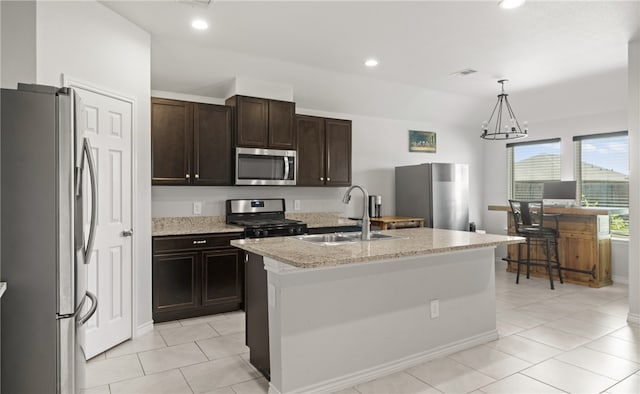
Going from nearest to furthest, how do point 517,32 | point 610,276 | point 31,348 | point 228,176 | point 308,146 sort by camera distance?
point 31,348 < point 517,32 < point 228,176 < point 308,146 < point 610,276

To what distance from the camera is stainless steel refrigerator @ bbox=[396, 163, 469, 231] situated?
559 cm

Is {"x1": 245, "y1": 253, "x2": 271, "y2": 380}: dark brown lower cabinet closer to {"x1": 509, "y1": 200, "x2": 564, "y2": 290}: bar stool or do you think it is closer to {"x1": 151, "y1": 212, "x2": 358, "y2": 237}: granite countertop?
{"x1": 151, "y1": 212, "x2": 358, "y2": 237}: granite countertop

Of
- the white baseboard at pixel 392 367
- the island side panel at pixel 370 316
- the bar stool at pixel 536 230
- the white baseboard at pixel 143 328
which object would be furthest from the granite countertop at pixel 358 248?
the bar stool at pixel 536 230

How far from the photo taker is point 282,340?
2.30 m

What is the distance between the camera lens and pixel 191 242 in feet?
12.6

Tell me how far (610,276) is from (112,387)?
5.99 meters

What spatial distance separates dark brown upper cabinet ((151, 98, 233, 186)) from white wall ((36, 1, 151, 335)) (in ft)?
1.49

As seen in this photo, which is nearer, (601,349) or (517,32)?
(601,349)

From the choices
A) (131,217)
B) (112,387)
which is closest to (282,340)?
(112,387)

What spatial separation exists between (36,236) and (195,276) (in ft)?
7.32

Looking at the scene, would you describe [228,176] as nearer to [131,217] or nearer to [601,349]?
[131,217]

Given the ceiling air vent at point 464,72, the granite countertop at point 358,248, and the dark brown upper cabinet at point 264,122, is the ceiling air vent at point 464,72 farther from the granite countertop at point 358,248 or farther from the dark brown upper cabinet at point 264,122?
the granite countertop at point 358,248

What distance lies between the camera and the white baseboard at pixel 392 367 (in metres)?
2.41

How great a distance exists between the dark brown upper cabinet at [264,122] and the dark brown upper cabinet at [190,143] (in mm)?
141
